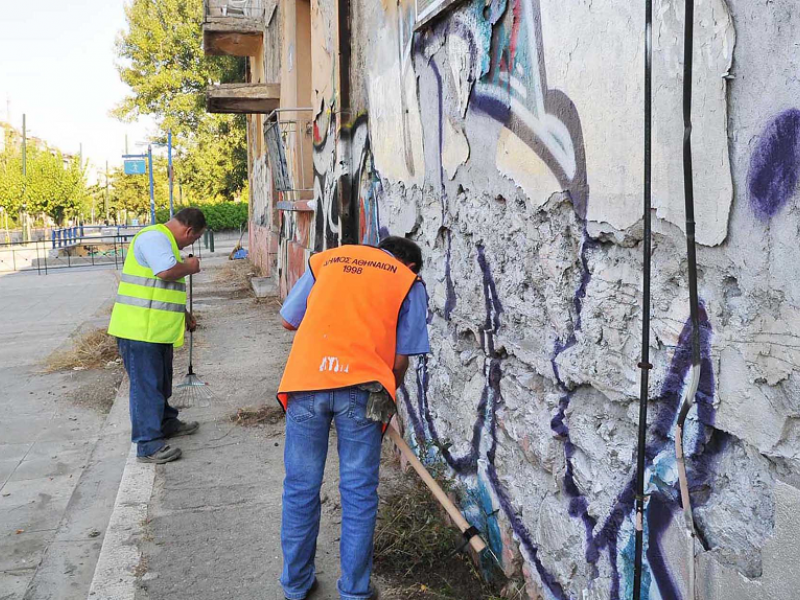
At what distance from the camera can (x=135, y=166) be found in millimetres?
18312

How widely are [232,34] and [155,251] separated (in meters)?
11.3

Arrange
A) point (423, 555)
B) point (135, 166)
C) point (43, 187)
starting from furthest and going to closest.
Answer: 1. point (43, 187)
2. point (135, 166)
3. point (423, 555)

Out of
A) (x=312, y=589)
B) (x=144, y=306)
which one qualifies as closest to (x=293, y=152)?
(x=144, y=306)

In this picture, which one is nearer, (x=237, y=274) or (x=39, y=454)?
Result: (x=39, y=454)

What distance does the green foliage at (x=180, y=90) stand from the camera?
122 feet

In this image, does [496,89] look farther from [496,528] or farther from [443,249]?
[496,528]

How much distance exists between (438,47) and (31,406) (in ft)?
17.2

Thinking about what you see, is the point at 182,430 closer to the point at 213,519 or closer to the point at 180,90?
the point at 213,519

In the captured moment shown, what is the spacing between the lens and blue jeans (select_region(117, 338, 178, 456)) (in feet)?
16.6

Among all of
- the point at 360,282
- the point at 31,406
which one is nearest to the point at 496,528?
the point at 360,282

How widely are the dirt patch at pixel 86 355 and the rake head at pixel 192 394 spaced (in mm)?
2184

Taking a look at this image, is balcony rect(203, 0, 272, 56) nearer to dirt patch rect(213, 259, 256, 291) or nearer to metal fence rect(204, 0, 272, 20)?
metal fence rect(204, 0, 272, 20)

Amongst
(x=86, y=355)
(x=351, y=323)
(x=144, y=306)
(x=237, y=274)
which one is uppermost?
(x=351, y=323)

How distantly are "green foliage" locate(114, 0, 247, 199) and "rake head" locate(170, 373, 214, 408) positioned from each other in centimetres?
3149
